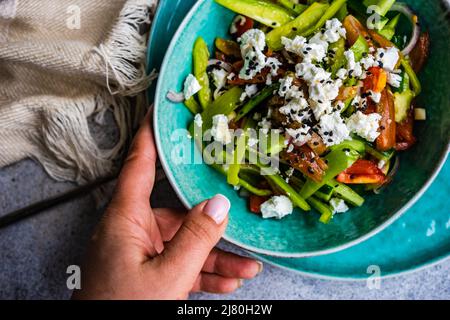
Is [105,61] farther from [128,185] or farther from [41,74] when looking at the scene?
[128,185]

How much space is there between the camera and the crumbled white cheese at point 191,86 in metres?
1.42

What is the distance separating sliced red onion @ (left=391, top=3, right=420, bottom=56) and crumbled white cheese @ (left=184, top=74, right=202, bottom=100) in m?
0.60

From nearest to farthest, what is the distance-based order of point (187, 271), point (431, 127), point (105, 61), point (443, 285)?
point (187, 271), point (431, 127), point (105, 61), point (443, 285)

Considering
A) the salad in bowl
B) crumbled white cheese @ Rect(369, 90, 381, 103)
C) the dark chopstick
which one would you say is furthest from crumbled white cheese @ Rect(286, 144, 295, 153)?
the dark chopstick

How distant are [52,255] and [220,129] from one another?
0.82 m

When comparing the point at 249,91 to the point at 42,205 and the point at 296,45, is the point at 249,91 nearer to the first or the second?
the point at 296,45

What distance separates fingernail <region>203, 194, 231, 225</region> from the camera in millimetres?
1288

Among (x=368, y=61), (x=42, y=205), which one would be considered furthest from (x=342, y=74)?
(x=42, y=205)

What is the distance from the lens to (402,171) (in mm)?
1431

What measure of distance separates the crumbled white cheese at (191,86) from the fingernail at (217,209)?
1.05ft

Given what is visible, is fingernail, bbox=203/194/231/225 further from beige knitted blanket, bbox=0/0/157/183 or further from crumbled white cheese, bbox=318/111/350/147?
beige knitted blanket, bbox=0/0/157/183

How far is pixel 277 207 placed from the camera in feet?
4.65
